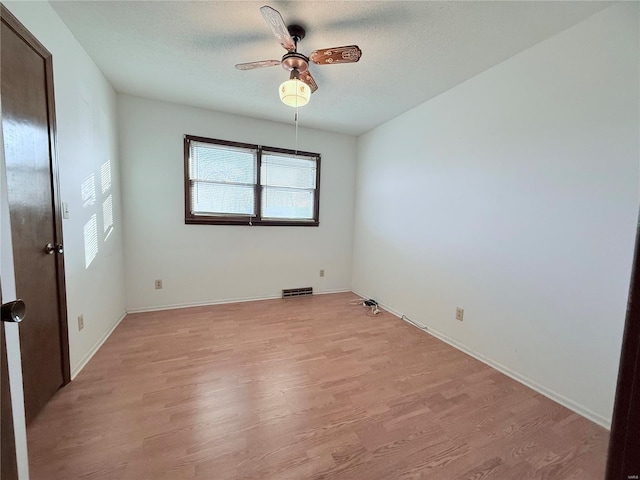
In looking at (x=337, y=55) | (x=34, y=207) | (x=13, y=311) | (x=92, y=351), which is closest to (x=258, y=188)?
(x=337, y=55)

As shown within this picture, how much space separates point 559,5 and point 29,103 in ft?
10.3

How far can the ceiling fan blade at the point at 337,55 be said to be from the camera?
1.58m

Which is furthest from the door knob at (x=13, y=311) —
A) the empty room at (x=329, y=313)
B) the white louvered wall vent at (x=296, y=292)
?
the white louvered wall vent at (x=296, y=292)

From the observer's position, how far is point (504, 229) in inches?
82.2

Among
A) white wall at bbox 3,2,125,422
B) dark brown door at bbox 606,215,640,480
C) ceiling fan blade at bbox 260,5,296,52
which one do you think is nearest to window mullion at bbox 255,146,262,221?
white wall at bbox 3,2,125,422

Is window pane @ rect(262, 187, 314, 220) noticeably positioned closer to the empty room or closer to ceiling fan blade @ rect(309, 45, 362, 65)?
the empty room

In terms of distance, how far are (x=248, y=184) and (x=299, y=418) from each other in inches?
109

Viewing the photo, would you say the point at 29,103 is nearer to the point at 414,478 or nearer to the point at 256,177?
the point at 256,177

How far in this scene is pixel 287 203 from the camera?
3.72 metres

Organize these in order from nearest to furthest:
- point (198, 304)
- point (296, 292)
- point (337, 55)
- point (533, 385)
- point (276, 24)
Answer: point (276, 24), point (337, 55), point (533, 385), point (198, 304), point (296, 292)

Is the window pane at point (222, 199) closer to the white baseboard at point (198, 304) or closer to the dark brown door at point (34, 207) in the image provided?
the white baseboard at point (198, 304)

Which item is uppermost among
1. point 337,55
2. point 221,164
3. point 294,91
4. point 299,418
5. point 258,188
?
point 337,55

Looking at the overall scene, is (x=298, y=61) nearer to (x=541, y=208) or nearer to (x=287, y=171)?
(x=287, y=171)

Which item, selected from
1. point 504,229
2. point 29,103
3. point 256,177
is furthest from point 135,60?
point 504,229
